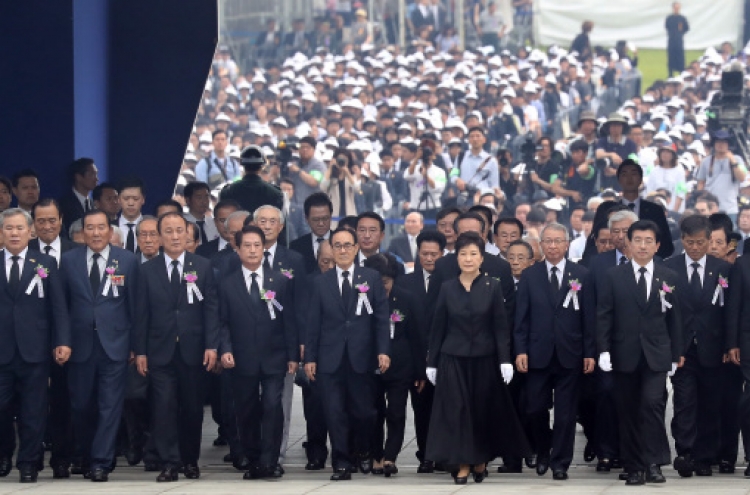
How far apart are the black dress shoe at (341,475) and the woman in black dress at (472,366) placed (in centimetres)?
62

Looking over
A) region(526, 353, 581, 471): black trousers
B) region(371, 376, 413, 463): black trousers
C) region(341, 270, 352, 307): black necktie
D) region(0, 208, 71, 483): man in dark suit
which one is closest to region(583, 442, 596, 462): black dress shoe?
region(526, 353, 581, 471): black trousers

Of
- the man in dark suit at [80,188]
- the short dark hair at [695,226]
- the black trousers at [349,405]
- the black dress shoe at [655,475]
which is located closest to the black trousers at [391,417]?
the black trousers at [349,405]

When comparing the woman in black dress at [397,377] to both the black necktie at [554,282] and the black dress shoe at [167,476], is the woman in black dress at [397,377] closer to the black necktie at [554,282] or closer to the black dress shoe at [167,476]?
the black necktie at [554,282]

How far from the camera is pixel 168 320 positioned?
12.7 metres

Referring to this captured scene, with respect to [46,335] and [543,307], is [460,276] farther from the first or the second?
[46,335]

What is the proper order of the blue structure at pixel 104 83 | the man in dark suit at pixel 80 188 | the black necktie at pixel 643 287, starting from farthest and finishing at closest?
the blue structure at pixel 104 83 → the man in dark suit at pixel 80 188 → the black necktie at pixel 643 287

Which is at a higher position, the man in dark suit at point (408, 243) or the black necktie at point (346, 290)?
the man in dark suit at point (408, 243)

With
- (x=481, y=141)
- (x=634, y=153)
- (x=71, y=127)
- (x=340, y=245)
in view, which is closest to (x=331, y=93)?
(x=481, y=141)

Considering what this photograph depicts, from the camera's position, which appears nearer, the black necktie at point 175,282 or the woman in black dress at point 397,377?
the black necktie at point 175,282

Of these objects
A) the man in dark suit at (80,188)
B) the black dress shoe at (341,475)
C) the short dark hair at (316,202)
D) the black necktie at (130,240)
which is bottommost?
the black dress shoe at (341,475)

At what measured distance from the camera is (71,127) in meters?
16.5

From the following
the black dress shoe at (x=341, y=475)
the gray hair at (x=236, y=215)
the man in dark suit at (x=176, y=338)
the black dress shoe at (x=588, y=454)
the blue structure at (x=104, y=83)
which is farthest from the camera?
the blue structure at (x=104, y=83)

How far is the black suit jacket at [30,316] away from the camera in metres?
12.5

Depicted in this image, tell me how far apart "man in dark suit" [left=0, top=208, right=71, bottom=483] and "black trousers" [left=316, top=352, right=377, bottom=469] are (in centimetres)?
198
